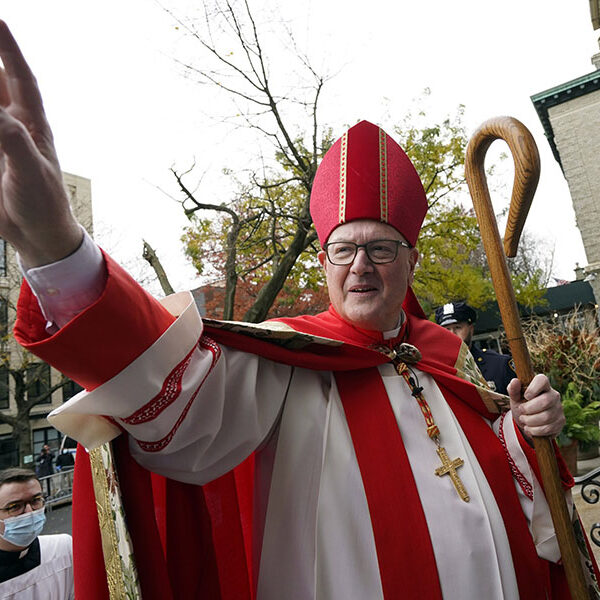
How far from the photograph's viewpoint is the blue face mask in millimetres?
4105

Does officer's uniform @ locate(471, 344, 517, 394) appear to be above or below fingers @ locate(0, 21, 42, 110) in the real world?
below

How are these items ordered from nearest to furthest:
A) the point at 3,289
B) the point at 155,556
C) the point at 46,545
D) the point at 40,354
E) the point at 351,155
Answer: the point at 40,354
the point at 155,556
the point at 351,155
the point at 46,545
the point at 3,289

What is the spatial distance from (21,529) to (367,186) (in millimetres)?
3727

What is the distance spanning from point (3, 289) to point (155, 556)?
63.3ft

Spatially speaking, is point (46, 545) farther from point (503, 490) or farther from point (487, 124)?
point (487, 124)

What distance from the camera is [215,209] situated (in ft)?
28.4

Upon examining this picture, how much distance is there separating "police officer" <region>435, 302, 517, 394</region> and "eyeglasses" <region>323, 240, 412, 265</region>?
114 inches

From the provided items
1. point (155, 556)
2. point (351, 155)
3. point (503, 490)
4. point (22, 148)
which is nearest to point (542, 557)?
point (503, 490)

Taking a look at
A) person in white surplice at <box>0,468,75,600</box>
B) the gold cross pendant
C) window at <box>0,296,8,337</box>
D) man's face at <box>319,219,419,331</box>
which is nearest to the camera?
the gold cross pendant

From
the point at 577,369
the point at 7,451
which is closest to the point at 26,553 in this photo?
the point at 577,369

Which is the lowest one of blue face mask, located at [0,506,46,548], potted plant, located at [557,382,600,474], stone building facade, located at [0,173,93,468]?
potted plant, located at [557,382,600,474]

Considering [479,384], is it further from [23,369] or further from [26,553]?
[23,369]

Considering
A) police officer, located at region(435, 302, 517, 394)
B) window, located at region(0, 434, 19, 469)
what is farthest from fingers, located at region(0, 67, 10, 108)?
→ window, located at region(0, 434, 19, 469)

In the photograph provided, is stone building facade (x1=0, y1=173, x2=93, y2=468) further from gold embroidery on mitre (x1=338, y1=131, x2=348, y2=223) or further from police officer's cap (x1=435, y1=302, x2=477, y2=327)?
gold embroidery on mitre (x1=338, y1=131, x2=348, y2=223)
